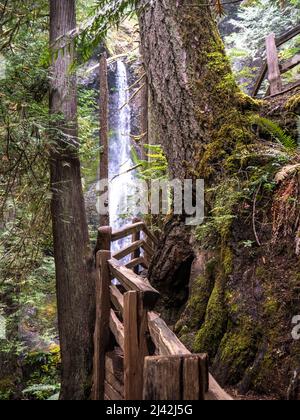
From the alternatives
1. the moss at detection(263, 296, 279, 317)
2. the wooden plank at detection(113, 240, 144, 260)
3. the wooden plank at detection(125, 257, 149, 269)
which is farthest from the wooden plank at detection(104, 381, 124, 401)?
the wooden plank at detection(125, 257, 149, 269)

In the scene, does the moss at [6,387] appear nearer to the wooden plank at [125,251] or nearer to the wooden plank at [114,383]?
the wooden plank at [125,251]

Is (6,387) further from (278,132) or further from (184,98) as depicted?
(278,132)

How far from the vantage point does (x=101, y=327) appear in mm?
5160

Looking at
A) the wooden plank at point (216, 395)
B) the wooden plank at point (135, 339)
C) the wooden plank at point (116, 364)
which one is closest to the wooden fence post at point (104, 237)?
the wooden plank at point (116, 364)

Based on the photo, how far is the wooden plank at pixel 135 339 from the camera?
3.39 metres

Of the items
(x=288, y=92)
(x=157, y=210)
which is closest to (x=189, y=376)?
(x=288, y=92)

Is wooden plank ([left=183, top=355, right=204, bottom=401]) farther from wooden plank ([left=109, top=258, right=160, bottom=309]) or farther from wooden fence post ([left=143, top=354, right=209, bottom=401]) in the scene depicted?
wooden plank ([left=109, top=258, right=160, bottom=309])

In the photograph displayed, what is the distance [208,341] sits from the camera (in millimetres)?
3848

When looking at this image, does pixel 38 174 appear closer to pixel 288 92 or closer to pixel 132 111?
pixel 288 92

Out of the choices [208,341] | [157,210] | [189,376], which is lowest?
[208,341]

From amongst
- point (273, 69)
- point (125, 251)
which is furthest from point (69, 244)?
point (273, 69)

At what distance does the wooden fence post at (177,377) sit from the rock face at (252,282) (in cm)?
115

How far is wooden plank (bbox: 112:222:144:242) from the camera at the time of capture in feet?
22.1
